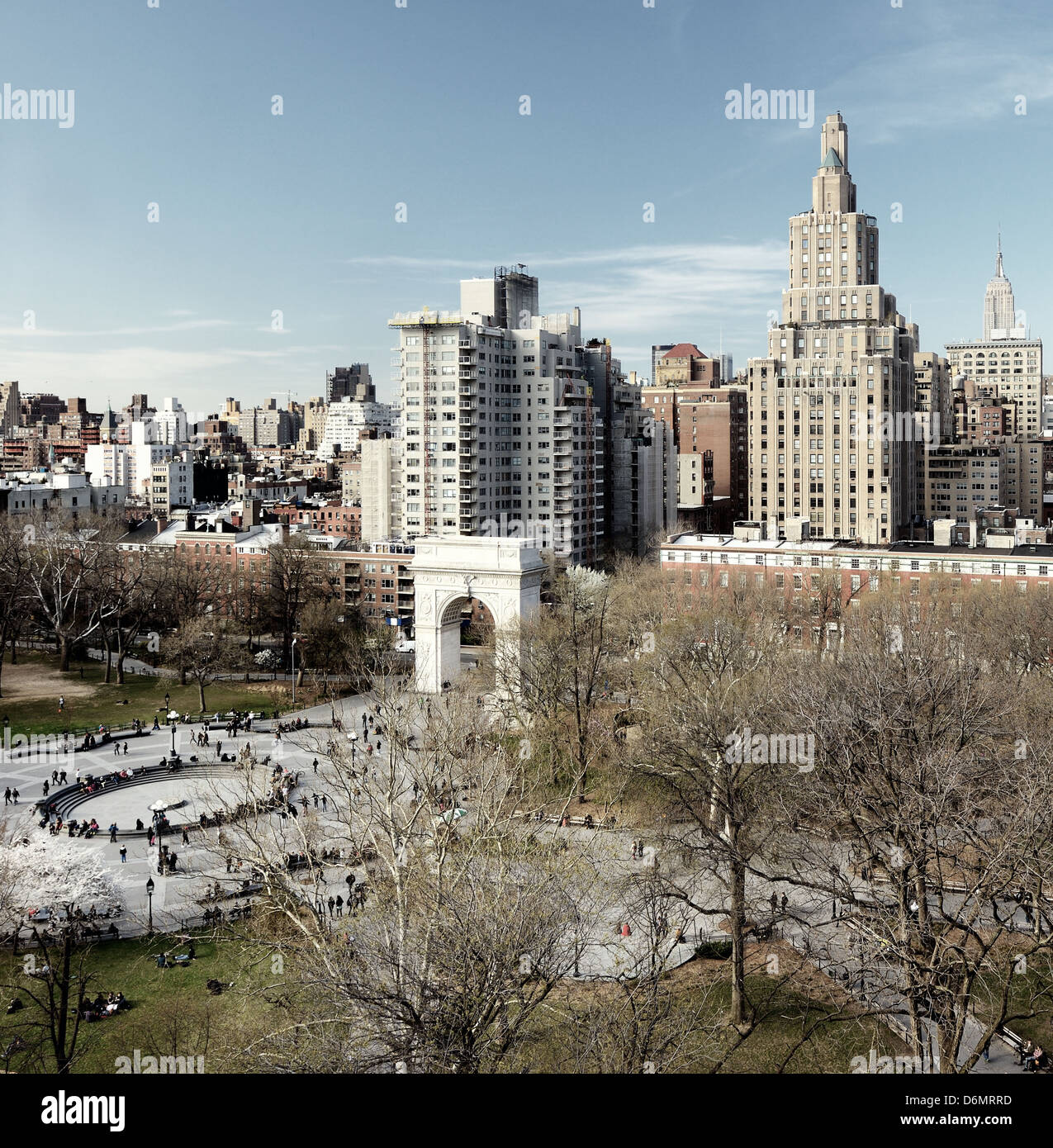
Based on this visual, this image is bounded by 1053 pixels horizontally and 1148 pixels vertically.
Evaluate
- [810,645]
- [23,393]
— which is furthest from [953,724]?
[23,393]

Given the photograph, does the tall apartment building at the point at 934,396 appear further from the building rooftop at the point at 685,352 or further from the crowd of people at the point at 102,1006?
the crowd of people at the point at 102,1006

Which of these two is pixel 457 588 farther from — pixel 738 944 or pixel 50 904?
pixel 738 944

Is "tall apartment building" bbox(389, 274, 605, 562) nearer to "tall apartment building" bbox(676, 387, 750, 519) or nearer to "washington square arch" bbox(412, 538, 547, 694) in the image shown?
"washington square arch" bbox(412, 538, 547, 694)

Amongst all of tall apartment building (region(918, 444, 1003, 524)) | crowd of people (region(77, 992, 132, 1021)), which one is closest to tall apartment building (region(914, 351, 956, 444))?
tall apartment building (region(918, 444, 1003, 524))

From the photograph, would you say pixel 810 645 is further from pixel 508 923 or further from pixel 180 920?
pixel 508 923

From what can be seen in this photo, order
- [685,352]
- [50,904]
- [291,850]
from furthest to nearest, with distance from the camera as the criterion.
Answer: [685,352] < [291,850] < [50,904]

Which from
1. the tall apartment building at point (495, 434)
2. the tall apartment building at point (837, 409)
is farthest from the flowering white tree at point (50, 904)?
the tall apartment building at point (837, 409)

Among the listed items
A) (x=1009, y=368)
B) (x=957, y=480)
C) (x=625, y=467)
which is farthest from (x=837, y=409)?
(x=1009, y=368)

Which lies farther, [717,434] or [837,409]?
[717,434]
